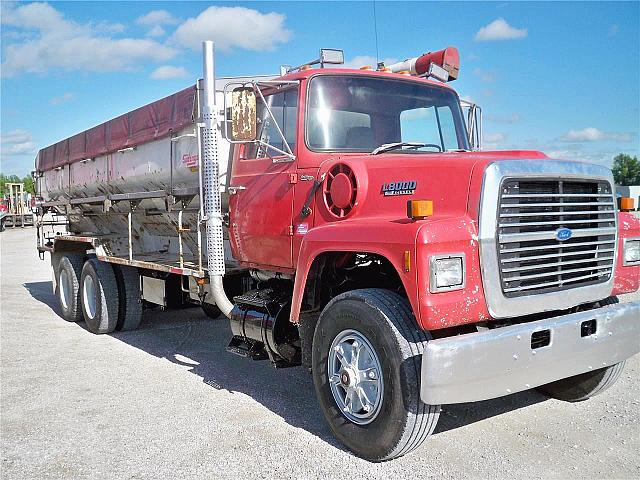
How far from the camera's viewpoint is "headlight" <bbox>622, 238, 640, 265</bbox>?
455 centimetres

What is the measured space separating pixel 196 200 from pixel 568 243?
11.7 feet

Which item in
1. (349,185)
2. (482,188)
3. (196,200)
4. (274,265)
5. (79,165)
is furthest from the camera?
(79,165)

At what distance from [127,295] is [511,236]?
602 centimetres

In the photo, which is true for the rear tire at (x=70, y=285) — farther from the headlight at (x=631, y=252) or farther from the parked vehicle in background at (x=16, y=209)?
the parked vehicle in background at (x=16, y=209)

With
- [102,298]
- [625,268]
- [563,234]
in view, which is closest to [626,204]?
[625,268]

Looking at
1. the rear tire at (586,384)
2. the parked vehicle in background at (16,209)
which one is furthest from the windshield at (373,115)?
the parked vehicle in background at (16,209)

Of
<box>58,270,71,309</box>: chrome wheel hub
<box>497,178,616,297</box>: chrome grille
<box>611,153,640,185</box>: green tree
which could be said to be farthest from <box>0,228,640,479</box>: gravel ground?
<box>611,153,640,185</box>: green tree

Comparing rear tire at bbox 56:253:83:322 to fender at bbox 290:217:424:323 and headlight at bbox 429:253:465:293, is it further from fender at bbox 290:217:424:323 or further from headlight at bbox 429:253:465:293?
headlight at bbox 429:253:465:293

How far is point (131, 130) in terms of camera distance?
7.33 metres

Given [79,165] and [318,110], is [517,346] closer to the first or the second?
[318,110]

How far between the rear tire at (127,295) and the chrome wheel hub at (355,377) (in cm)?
476

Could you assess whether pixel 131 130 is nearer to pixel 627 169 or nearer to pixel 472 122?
pixel 472 122

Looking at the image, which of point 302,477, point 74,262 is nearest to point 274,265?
point 302,477

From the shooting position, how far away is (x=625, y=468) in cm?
378
